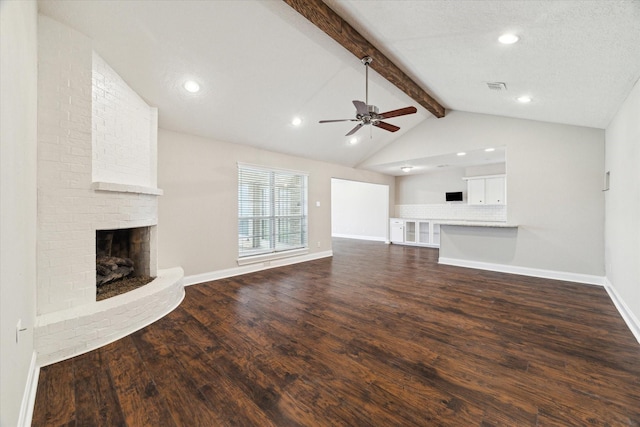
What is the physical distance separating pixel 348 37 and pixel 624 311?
15.0 ft

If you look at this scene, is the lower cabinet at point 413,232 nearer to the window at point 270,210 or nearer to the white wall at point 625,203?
the window at point 270,210

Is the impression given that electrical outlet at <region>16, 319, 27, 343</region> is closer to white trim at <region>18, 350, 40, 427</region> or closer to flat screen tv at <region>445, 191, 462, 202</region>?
white trim at <region>18, 350, 40, 427</region>

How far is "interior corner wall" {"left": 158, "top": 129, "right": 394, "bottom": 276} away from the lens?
429 centimetres

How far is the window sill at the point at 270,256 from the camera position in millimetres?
5335

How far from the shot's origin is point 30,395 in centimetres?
179

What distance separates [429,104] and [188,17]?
4218mm

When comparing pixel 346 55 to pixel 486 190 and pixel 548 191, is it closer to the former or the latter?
pixel 548 191

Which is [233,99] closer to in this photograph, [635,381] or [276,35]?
[276,35]

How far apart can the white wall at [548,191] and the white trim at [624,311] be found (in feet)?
2.26

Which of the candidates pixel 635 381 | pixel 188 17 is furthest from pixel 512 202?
pixel 188 17

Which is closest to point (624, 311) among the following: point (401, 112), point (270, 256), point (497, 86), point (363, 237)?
point (497, 86)

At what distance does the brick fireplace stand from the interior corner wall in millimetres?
1043

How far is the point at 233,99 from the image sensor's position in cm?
404

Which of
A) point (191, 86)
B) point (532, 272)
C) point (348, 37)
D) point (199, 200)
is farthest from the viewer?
point (532, 272)
